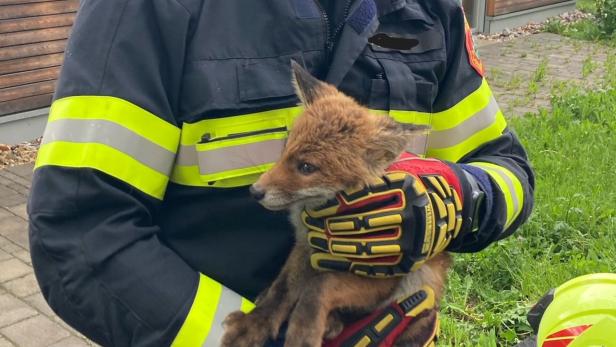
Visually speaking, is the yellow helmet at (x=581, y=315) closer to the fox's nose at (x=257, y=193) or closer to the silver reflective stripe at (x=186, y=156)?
the fox's nose at (x=257, y=193)

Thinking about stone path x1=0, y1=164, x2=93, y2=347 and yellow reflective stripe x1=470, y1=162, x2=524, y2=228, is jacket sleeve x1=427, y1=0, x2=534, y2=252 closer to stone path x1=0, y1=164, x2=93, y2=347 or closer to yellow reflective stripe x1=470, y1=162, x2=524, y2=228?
yellow reflective stripe x1=470, y1=162, x2=524, y2=228

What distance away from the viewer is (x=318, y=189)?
1.76 meters

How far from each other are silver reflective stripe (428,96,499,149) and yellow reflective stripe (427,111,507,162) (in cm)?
1

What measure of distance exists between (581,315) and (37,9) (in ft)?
21.4

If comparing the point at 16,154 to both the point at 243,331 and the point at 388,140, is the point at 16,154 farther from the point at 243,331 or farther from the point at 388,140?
the point at 388,140

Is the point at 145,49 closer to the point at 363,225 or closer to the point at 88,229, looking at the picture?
the point at 88,229

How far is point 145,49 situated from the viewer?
1589mm

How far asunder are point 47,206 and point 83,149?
0.14 meters

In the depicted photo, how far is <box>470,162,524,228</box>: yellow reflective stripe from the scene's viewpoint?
2.15m

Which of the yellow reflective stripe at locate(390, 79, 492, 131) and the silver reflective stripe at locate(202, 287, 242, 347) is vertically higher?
the yellow reflective stripe at locate(390, 79, 492, 131)

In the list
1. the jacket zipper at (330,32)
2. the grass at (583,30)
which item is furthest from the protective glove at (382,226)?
the grass at (583,30)

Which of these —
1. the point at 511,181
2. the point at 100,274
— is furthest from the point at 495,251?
the point at 100,274

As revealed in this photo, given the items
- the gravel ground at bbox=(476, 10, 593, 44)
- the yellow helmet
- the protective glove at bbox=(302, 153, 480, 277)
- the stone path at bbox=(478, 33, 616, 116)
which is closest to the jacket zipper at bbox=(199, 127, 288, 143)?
the protective glove at bbox=(302, 153, 480, 277)

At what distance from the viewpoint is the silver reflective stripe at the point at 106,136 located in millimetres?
1576
